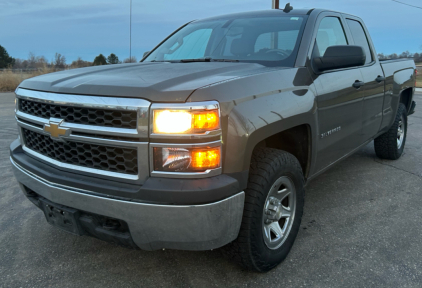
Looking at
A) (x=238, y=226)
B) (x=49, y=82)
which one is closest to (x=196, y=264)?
(x=238, y=226)

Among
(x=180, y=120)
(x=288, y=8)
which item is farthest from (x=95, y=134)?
(x=288, y=8)

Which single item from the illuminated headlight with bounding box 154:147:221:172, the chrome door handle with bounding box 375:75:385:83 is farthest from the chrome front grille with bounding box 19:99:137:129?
the chrome door handle with bounding box 375:75:385:83

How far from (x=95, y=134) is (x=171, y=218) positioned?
63 centimetres

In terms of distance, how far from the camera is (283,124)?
234 centimetres

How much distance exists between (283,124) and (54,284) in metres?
1.77

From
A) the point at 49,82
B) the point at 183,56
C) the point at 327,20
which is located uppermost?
the point at 327,20

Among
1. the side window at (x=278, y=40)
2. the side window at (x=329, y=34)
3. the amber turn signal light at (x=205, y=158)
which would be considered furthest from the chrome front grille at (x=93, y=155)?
the side window at (x=329, y=34)

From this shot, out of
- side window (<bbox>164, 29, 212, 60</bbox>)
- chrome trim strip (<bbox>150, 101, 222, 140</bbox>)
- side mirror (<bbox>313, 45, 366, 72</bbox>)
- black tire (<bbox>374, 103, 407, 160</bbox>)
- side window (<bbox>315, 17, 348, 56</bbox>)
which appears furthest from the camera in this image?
black tire (<bbox>374, 103, 407, 160</bbox>)

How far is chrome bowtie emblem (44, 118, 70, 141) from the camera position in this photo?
2.11 meters

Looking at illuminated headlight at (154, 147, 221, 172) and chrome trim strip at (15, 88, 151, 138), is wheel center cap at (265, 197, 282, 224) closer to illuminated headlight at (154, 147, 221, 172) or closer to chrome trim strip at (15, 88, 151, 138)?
illuminated headlight at (154, 147, 221, 172)

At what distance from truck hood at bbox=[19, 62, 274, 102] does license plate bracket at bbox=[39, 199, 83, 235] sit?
68 cm

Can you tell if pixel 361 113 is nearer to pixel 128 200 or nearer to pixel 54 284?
pixel 128 200

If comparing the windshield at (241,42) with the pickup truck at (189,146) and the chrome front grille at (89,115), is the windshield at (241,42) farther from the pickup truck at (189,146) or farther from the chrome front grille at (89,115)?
the chrome front grille at (89,115)

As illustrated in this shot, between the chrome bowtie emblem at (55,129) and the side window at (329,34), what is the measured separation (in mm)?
2091
